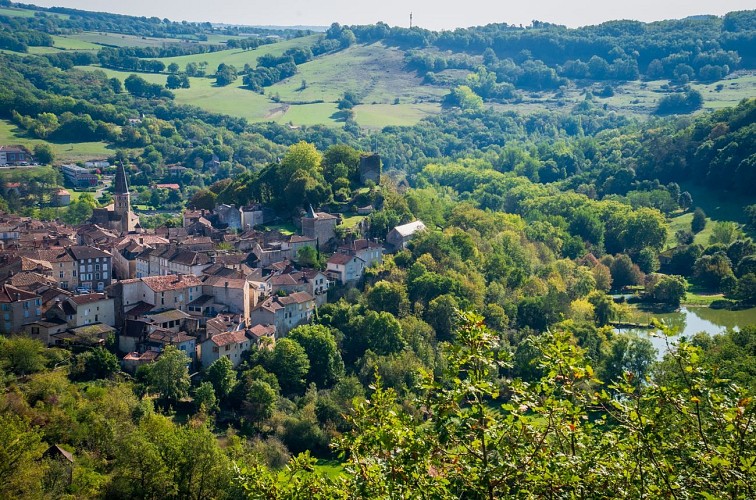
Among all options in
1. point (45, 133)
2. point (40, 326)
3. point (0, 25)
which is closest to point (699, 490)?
point (40, 326)

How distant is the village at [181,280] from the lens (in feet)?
135

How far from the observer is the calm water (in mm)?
56781

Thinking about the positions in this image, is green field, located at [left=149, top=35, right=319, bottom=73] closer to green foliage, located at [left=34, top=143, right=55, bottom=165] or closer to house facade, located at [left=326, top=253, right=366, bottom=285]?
green foliage, located at [left=34, top=143, right=55, bottom=165]

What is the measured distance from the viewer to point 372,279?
52250 millimetres

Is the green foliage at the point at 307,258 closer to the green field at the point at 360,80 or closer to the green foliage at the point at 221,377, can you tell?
the green foliage at the point at 221,377

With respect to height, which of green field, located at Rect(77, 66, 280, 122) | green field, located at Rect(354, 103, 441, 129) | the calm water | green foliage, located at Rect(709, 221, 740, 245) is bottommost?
the calm water

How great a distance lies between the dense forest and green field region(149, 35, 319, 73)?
12403mm

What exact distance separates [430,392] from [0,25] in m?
190

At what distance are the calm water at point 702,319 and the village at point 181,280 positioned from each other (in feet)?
57.8

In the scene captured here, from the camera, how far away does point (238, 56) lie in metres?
179

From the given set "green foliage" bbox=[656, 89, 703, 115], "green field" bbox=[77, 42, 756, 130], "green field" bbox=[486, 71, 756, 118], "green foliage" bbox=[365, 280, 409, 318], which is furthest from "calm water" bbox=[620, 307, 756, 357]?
"green foliage" bbox=[656, 89, 703, 115]

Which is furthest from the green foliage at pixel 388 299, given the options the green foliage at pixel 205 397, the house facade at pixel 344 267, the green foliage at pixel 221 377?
the green foliage at pixel 205 397

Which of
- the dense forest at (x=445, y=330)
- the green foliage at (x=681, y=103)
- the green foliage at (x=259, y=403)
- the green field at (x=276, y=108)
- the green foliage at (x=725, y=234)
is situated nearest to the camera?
the dense forest at (x=445, y=330)

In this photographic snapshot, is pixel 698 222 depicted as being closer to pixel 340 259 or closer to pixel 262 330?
pixel 340 259
